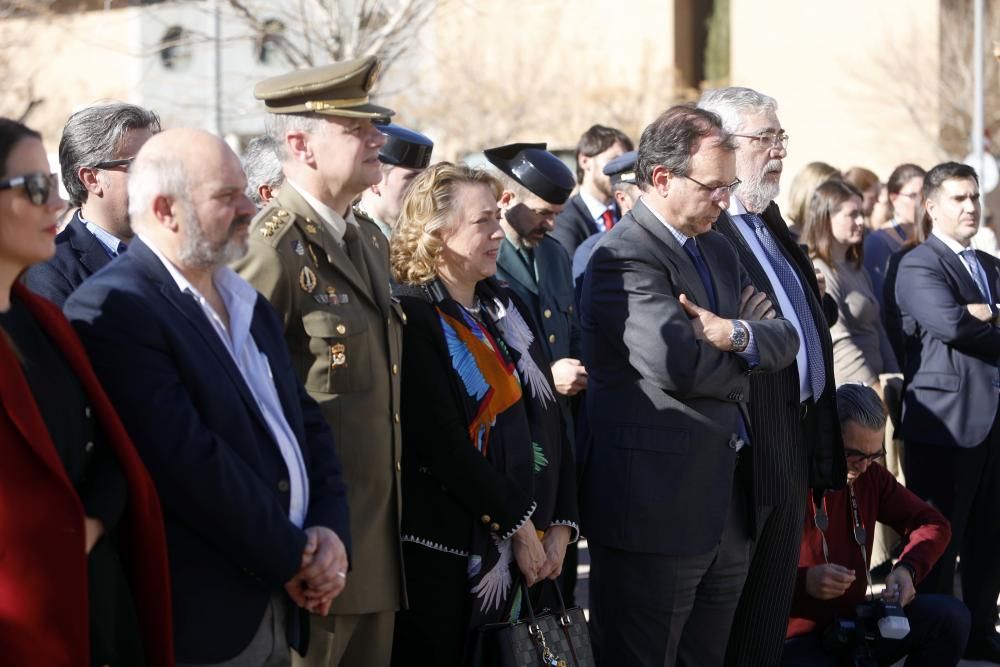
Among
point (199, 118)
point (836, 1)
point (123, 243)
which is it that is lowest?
point (199, 118)

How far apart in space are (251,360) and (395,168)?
7.58 ft

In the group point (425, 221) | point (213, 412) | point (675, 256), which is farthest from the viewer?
point (675, 256)

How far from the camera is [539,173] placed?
216 inches

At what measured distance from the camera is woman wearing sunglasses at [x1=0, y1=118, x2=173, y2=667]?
2.53 m

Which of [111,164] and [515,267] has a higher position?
[111,164]

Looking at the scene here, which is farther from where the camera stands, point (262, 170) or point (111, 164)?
point (262, 170)

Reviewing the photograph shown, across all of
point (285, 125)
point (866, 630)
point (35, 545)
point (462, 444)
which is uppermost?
point (285, 125)

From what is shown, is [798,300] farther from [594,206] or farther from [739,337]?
[594,206]

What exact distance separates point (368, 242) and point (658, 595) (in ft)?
4.77

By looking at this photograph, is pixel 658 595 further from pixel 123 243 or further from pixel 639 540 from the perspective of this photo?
pixel 123 243

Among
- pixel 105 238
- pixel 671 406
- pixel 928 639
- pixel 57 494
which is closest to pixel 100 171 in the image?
pixel 105 238

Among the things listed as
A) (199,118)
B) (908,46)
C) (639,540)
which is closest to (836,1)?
(908,46)

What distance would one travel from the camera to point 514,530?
3.83 metres

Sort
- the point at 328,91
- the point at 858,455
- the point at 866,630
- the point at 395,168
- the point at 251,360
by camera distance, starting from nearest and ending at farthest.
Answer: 1. the point at 251,360
2. the point at 328,91
3. the point at 866,630
4. the point at 858,455
5. the point at 395,168
